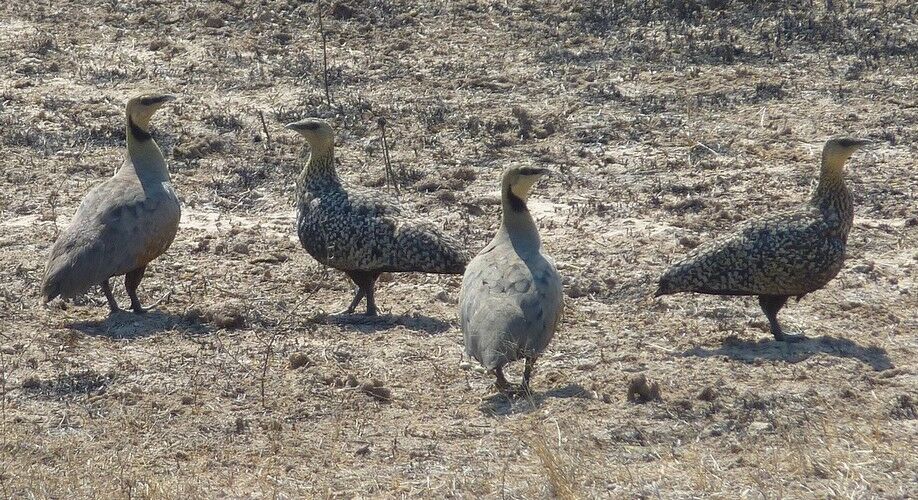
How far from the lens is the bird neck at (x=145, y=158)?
10.5 m

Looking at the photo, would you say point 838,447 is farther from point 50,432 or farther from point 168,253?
point 168,253

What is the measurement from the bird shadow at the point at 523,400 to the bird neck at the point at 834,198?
232 cm

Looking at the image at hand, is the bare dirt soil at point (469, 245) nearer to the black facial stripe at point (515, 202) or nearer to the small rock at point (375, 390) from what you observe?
the small rock at point (375, 390)

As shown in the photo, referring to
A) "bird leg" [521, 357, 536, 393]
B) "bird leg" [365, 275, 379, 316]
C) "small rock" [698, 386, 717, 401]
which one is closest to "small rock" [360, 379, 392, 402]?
"bird leg" [521, 357, 536, 393]

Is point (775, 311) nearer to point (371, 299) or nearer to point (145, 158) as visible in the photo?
point (371, 299)

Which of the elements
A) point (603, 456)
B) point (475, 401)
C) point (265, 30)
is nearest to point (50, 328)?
Answer: point (475, 401)

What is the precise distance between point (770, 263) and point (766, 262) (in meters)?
0.03

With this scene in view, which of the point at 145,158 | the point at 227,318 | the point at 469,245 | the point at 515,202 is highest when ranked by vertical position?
the point at 515,202

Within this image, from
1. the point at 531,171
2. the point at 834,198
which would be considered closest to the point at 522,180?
the point at 531,171

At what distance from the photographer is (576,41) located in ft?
51.9

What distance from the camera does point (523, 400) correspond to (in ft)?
27.0

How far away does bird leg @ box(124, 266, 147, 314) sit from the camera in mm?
10070

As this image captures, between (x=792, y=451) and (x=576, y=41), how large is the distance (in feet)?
29.8

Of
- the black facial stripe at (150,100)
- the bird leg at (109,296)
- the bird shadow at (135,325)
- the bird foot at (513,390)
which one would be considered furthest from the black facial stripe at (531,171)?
A: the black facial stripe at (150,100)
